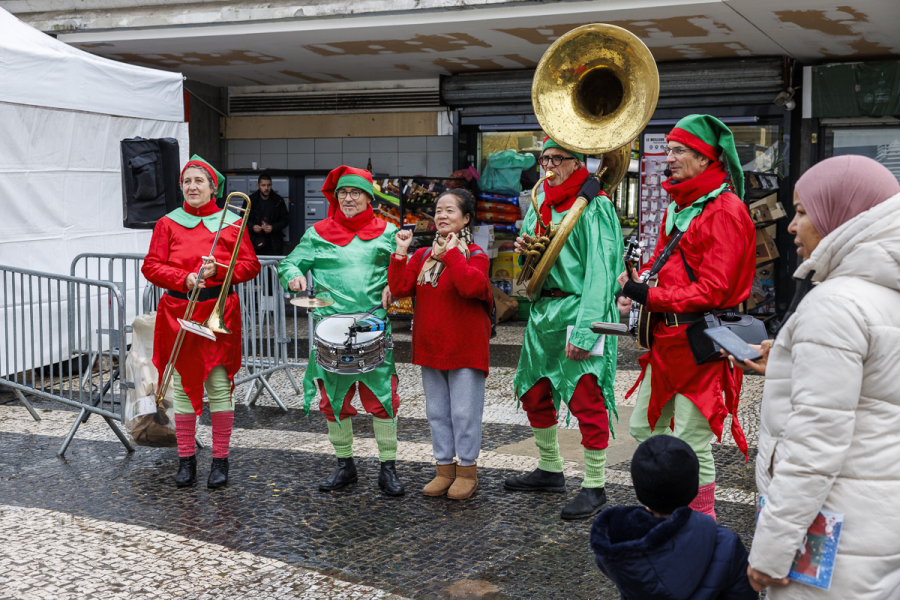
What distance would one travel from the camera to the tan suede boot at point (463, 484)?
4602 mm

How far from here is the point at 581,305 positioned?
428cm

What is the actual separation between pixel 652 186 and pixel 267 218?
521 centimetres

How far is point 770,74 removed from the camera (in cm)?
1028

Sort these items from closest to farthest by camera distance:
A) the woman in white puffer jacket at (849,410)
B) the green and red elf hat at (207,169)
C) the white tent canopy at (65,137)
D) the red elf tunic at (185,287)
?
the woman in white puffer jacket at (849,410), the red elf tunic at (185,287), the green and red elf hat at (207,169), the white tent canopy at (65,137)

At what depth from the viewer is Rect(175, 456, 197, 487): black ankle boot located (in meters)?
4.91

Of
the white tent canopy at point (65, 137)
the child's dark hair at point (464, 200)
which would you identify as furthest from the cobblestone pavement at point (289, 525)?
the white tent canopy at point (65, 137)

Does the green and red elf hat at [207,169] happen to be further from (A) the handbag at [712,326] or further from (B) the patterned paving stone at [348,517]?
(A) the handbag at [712,326]

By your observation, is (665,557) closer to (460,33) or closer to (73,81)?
(73,81)

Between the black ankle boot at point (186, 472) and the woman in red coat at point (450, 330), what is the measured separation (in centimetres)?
132

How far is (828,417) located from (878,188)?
1.77ft

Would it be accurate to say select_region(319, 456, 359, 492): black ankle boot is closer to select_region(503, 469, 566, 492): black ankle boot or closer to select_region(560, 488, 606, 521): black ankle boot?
select_region(503, 469, 566, 492): black ankle boot

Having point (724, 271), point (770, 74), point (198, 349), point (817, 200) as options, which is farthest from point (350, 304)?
point (770, 74)

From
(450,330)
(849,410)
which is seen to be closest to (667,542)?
(849,410)

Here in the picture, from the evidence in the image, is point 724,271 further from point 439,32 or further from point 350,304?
point 439,32
